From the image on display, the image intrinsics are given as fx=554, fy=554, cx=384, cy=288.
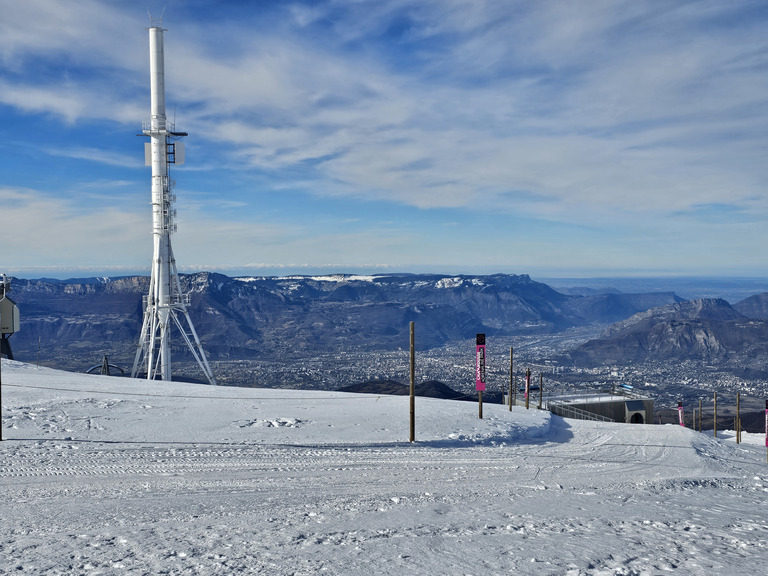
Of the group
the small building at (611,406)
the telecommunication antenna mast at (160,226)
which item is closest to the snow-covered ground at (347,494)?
the telecommunication antenna mast at (160,226)

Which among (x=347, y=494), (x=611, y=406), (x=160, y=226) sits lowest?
(x=611, y=406)

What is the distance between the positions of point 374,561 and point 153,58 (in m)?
27.3

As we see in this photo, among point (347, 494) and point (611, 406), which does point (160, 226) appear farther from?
point (611, 406)

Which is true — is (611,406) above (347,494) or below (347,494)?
below

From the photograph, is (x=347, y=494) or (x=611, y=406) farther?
(x=611, y=406)

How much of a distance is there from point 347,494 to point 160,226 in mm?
22829

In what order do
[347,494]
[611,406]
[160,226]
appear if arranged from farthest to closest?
[611,406] < [160,226] < [347,494]

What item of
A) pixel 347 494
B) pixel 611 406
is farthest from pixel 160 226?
pixel 611 406

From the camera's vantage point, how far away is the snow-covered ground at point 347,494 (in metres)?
6.72

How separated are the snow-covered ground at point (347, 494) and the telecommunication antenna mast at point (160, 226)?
1196 cm

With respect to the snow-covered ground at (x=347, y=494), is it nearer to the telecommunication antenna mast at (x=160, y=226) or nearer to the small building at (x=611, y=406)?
the telecommunication antenna mast at (x=160, y=226)

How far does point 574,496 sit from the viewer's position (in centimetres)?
1016

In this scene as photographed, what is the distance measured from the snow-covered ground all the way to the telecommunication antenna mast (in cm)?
1196

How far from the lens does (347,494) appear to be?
9.60m
